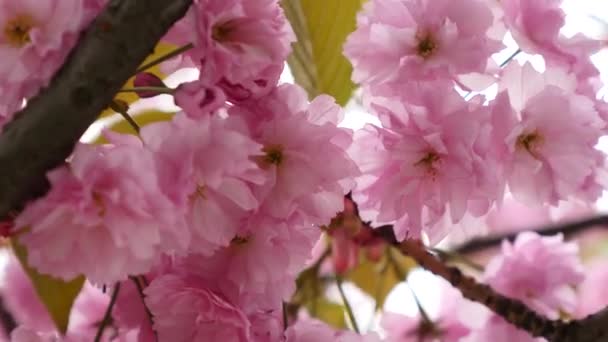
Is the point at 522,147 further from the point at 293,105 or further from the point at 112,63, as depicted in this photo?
the point at 112,63

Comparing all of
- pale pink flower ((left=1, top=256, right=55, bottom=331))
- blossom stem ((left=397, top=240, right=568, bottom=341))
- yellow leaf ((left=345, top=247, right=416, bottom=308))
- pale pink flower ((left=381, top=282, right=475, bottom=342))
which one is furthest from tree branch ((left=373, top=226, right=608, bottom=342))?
pale pink flower ((left=1, top=256, right=55, bottom=331))

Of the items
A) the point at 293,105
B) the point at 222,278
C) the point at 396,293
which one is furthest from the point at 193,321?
the point at 396,293

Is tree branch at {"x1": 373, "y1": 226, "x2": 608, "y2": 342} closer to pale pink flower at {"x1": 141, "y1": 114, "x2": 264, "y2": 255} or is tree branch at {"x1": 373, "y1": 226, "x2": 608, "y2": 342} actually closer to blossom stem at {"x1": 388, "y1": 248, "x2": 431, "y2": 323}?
blossom stem at {"x1": 388, "y1": 248, "x2": 431, "y2": 323}

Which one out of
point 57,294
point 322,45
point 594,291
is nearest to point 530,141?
point 322,45

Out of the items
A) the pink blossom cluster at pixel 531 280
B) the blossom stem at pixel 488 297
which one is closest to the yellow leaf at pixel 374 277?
the pink blossom cluster at pixel 531 280

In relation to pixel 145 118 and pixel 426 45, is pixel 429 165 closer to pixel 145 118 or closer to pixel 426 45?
pixel 426 45
